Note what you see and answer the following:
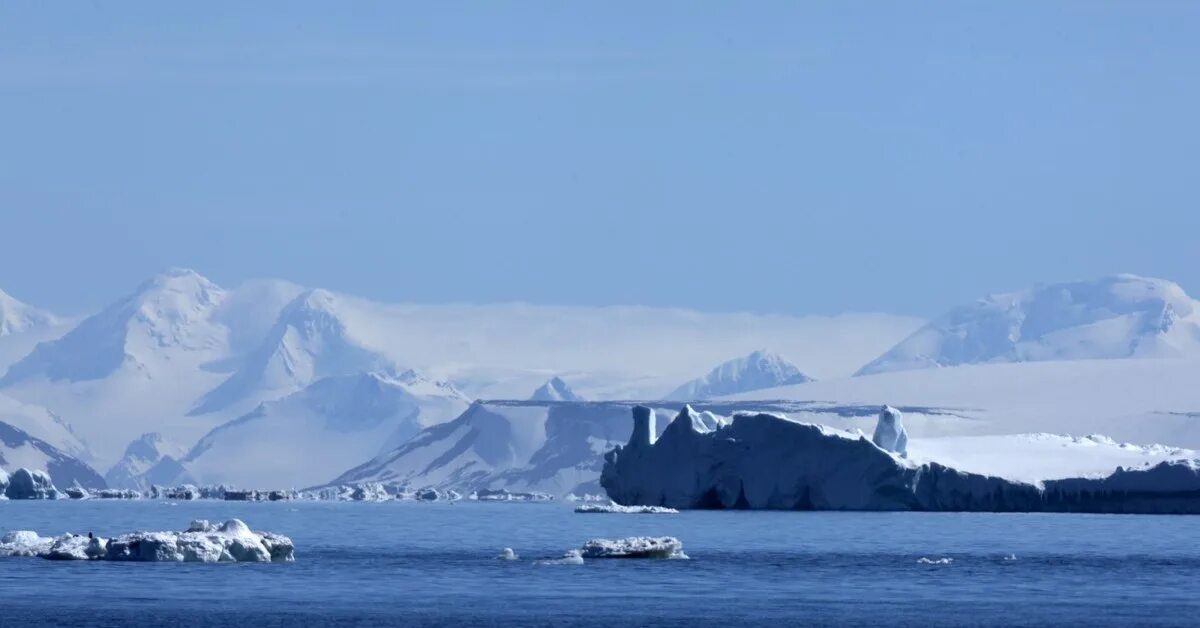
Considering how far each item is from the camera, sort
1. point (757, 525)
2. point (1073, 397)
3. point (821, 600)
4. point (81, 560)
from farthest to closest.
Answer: point (1073, 397) < point (757, 525) < point (81, 560) < point (821, 600)

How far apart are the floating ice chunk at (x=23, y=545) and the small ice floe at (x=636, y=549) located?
52.0ft

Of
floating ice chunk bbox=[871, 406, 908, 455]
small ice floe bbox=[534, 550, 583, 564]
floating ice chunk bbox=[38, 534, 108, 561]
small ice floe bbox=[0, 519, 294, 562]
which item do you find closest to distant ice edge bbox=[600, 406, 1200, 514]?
floating ice chunk bbox=[871, 406, 908, 455]

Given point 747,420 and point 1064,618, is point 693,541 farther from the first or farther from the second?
point 1064,618

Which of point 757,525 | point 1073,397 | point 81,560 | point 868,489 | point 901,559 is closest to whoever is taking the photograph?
point 81,560

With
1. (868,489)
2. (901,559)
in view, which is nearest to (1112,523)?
(868,489)

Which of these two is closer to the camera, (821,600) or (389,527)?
(821,600)

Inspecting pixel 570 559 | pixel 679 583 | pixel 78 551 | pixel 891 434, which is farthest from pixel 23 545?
pixel 891 434

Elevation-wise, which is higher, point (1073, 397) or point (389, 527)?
point (1073, 397)

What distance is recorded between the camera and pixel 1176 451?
109m

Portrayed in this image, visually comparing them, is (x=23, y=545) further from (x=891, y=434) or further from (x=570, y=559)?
(x=891, y=434)

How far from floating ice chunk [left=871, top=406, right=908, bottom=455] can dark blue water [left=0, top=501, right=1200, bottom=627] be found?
972cm

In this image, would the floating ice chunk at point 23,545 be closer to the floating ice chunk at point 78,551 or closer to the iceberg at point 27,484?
the floating ice chunk at point 78,551

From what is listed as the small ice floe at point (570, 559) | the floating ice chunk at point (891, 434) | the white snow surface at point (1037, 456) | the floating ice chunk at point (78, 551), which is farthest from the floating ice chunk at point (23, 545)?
the white snow surface at point (1037, 456)

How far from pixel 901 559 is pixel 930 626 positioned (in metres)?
22.8
